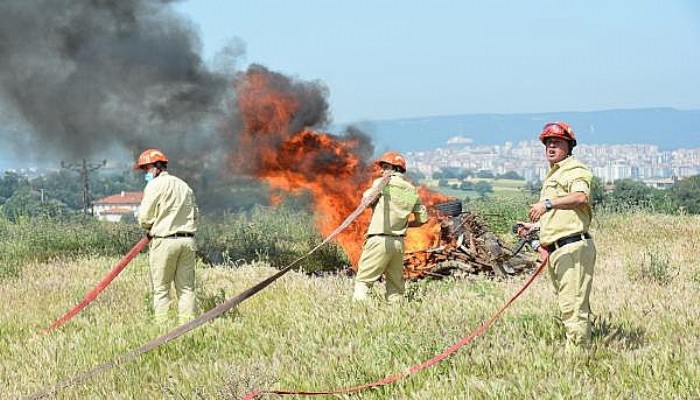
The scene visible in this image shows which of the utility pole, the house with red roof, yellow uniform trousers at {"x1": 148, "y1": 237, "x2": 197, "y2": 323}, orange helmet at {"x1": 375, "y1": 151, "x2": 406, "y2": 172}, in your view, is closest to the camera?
yellow uniform trousers at {"x1": 148, "y1": 237, "x2": 197, "y2": 323}

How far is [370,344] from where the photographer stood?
267 inches

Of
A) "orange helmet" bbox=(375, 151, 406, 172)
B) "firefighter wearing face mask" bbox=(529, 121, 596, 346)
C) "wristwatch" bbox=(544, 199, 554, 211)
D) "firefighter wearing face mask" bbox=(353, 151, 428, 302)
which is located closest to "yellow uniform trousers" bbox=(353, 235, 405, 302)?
"firefighter wearing face mask" bbox=(353, 151, 428, 302)

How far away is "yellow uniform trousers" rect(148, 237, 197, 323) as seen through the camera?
330 inches

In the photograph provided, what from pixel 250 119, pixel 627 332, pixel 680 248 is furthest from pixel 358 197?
pixel 627 332

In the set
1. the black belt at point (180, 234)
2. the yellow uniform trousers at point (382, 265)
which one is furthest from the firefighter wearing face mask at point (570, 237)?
the black belt at point (180, 234)

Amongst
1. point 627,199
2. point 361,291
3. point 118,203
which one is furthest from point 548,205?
point 118,203

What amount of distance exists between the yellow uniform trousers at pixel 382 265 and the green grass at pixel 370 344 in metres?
0.26

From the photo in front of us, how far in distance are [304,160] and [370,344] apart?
26.5ft

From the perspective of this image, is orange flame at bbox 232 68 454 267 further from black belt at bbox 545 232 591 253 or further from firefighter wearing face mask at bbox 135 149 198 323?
black belt at bbox 545 232 591 253

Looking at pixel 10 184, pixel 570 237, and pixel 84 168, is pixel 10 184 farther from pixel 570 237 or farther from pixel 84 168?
pixel 570 237

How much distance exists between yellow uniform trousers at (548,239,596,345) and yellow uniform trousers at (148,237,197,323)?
12.8ft

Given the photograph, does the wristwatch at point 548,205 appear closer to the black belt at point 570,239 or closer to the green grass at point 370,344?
the black belt at point 570,239

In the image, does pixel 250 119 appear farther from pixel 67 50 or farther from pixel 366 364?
pixel 366 364

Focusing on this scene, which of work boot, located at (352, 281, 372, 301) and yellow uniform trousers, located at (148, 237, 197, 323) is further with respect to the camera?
work boot, located at (352, 281, 372, 301)
